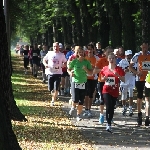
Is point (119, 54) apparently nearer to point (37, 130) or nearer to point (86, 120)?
point (86, 120)

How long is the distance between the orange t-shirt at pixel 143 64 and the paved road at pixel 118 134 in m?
1.39

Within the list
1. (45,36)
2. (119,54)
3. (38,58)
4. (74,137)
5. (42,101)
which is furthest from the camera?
(45,36)

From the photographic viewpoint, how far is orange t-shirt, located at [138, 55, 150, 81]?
46.0 feet

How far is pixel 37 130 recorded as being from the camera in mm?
12219

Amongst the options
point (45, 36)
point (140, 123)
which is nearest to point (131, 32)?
point (140, 123)

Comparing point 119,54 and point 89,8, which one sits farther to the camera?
point 89,8

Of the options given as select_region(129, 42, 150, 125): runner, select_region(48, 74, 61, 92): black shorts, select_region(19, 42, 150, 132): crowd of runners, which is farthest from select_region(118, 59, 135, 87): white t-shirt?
select_region(48, 74, 61, 92): black shorts

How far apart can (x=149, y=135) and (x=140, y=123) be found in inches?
65.7

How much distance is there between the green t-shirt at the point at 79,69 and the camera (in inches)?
568

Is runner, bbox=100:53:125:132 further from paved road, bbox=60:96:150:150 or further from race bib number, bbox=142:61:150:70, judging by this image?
race bib number, bbox=142:61:150:70

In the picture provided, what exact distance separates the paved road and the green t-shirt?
47.4 inches

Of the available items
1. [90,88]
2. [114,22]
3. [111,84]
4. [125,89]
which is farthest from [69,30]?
[111,84]

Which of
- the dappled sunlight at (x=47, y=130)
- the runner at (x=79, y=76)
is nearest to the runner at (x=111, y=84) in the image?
the dappled sunlight at (x=47, y=130)

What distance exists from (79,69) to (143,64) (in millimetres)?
1856
